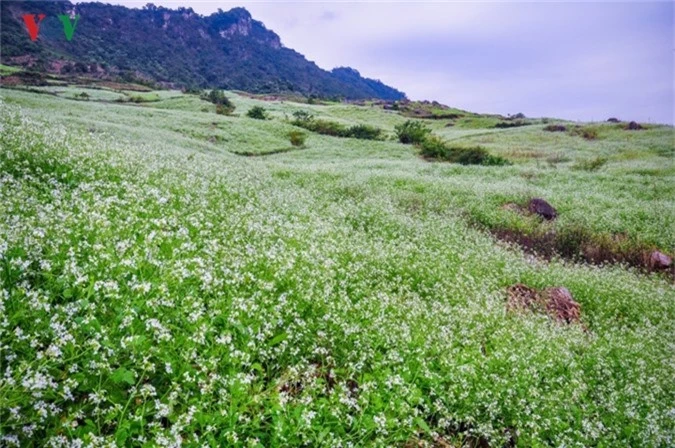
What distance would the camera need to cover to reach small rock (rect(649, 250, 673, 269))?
62.8 feet

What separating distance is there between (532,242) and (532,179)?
17.5 m

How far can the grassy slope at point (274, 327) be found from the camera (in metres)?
4.47

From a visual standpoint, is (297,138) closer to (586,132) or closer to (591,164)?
(591,164)

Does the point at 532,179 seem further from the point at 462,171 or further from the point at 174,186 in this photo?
the point at 174,186

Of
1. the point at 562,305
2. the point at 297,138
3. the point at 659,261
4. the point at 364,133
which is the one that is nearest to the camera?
the point at 562,305

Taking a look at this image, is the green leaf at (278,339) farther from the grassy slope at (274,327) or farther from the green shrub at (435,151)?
the green shrub at (435,151)

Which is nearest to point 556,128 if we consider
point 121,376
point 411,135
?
point 411,135

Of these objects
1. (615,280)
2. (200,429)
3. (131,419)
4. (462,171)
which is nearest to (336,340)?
(200,429)

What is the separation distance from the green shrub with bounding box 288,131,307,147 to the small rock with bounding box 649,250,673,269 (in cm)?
4066

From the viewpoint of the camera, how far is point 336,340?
7.03 metres

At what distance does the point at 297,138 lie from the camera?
55.3 m

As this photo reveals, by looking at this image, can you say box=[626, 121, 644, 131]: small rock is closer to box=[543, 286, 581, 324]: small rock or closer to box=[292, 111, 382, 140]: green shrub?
box=[292, 111, 382, 140]: green shrub

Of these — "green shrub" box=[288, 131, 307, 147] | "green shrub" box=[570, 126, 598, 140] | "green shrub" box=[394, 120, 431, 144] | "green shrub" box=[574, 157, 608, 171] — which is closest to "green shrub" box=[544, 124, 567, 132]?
"green shrub" box=[570, 126, 598, 140]

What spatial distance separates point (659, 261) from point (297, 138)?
142ft
